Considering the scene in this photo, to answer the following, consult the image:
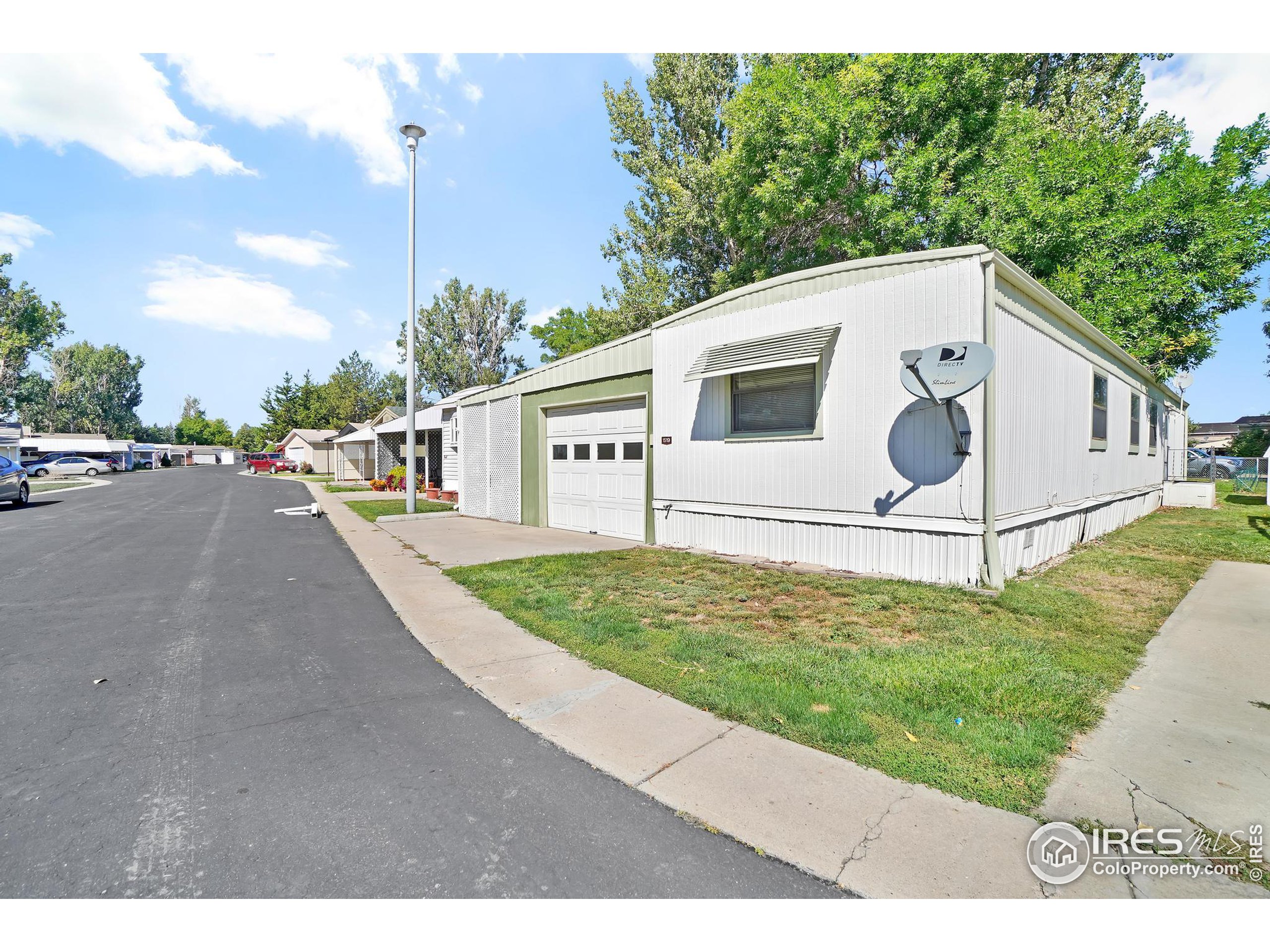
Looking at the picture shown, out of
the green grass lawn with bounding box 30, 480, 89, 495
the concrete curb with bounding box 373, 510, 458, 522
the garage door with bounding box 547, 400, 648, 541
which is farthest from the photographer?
the green grass lawn with bounding box 30, 480, 89, 495

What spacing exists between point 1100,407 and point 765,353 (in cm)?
718

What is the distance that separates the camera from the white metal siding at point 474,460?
48.3ft

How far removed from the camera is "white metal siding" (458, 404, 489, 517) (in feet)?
48.3

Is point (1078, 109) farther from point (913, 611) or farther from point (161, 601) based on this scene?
point (161, 601)

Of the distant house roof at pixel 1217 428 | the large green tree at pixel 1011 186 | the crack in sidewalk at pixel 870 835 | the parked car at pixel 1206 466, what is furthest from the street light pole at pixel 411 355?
the distant house roof at pixel 1217 428

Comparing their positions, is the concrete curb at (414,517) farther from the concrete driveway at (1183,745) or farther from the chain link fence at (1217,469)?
the chain link fence at (1217,469)

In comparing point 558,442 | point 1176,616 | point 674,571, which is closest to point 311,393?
point 558,442

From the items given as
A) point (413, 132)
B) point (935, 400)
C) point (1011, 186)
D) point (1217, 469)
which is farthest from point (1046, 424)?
point (1217, 469)

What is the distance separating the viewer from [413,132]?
1444cm

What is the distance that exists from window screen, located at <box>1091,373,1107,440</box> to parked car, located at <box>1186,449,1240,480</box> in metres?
21.1

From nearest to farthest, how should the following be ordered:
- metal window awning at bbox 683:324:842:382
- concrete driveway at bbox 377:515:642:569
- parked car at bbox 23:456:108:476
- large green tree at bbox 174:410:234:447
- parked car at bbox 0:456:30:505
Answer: metal window awning at bbox 683:324:842:382, concrete driveway at bbox 377:515:642:569, parked car at bbox 0:456:30:505, parked car at bbox 23:456:108:476, large green tree at bbox 174:410:234:447

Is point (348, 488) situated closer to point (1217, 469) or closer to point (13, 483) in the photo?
point (13, 483)

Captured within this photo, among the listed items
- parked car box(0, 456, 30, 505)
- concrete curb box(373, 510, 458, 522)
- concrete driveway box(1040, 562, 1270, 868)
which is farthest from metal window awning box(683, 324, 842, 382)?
parked car box(0, 456, 30, 505)

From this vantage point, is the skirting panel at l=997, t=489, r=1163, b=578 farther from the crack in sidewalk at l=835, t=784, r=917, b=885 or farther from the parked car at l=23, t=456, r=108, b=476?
the parked car at l=23, t=456, r=108, b=476
